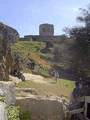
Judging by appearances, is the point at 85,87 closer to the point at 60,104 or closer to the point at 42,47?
the point at 60,104

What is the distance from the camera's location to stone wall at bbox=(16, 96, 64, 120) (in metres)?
15.6

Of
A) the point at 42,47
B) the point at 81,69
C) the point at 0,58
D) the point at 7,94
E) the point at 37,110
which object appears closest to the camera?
the point at 7,94

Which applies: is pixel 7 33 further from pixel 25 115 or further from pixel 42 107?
pixel 25 115

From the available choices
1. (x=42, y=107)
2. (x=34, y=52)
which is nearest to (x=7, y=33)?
(x=42, y=107)

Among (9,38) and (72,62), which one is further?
(72,62)

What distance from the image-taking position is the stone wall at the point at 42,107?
51.1ft

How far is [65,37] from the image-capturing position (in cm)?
3042

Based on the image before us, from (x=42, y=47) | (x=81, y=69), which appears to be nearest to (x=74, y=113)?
(x=81, y=69)

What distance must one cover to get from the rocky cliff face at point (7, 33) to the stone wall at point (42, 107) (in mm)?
8592

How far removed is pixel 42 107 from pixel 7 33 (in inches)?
382

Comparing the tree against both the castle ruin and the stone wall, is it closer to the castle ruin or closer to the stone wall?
the stone wall

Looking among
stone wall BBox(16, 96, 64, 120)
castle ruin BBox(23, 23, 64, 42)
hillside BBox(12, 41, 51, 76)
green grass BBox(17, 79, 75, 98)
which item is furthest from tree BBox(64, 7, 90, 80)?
castle ruin BBox(23, 23, 64, 42)

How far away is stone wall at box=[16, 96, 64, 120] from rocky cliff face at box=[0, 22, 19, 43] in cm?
859

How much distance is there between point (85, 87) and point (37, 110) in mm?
7445
